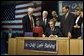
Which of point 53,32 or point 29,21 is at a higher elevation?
point 29,21

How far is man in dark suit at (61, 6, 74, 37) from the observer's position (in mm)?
3373

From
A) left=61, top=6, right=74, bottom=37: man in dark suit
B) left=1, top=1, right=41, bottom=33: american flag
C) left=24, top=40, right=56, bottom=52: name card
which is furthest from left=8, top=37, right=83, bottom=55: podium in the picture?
left=1, top=1, right=41, bottom=33: american flag

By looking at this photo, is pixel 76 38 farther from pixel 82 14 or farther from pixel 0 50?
pixel 0 50

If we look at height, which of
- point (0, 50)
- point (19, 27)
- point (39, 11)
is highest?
point (39, 11)

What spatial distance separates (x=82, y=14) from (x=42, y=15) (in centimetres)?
63

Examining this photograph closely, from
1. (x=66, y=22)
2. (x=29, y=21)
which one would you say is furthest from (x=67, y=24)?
(x=29, y=21)

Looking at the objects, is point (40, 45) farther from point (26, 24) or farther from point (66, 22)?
point (66, 22)

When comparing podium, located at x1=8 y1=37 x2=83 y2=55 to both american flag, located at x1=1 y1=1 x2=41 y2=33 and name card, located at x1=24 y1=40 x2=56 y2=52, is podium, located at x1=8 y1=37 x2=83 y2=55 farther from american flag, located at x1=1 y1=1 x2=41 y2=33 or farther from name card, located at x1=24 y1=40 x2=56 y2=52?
american flag, located at x1=1 y1=1 x2=41 y2=33

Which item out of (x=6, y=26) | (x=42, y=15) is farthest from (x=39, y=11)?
(x=6, y=26)

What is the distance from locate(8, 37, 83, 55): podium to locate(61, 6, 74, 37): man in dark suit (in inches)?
4.2

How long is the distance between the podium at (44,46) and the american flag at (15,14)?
21cm

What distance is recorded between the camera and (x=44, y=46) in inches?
138

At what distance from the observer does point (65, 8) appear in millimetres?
3391

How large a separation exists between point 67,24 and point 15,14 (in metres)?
0.89
